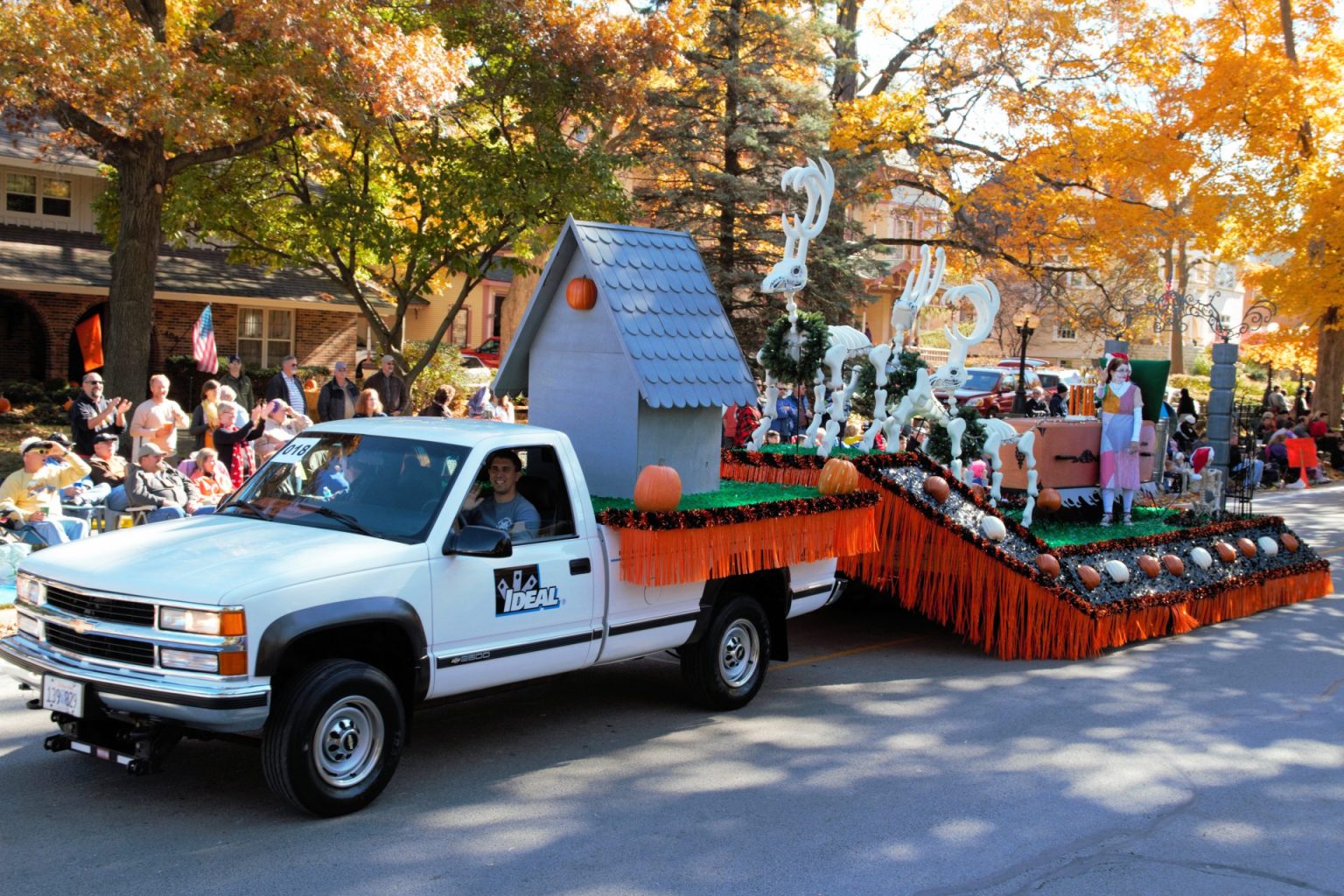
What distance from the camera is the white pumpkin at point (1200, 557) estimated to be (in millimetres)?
11227

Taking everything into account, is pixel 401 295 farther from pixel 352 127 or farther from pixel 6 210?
pixel 6 210

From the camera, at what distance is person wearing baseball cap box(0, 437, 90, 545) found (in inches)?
387

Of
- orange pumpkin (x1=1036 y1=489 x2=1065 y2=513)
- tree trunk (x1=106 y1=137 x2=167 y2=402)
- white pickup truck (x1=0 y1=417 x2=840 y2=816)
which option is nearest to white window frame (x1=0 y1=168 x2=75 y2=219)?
tree trunk (x1=106 y1=137 x2=167 y2=402)

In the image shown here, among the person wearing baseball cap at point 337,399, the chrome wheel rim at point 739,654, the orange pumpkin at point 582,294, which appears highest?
the orange pumpkin at point 582,294

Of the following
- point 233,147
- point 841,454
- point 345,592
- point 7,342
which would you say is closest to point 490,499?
point 345,592

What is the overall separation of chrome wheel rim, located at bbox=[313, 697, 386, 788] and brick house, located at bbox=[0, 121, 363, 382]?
21.3 metres

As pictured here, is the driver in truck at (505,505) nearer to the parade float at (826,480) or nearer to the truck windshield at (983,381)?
the parade float at (826,480)

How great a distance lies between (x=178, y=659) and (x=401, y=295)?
15.8 metres

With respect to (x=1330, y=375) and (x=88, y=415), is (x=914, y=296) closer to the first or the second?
(x=88, y=415)

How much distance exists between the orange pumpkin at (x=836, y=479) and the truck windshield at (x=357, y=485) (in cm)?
301

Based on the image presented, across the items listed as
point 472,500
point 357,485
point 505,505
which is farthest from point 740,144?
point 357,485

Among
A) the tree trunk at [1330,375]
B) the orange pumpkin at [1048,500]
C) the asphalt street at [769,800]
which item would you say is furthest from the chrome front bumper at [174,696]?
the tree trunk at [1330,375]

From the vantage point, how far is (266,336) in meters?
28.7

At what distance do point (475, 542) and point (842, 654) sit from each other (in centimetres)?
469
